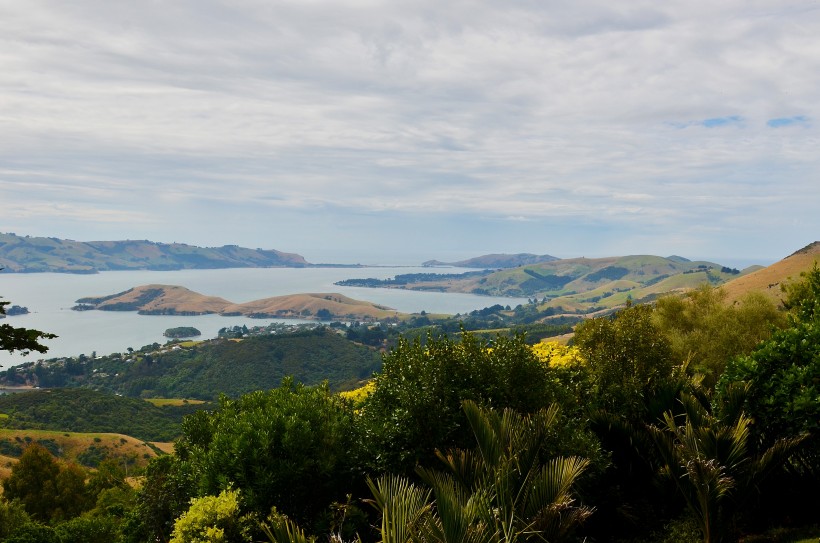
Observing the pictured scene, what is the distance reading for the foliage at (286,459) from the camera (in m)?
11.5

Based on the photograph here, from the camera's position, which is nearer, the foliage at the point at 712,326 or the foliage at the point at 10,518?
the foliage at the point at 10,518

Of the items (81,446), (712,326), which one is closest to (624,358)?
(712,326)

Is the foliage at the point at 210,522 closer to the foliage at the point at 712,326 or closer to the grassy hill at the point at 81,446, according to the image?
the foliage at the point at 712,326

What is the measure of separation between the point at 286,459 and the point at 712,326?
23.7m

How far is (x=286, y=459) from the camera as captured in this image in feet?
38.5

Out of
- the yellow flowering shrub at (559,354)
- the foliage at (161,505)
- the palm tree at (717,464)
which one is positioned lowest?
the foliage at (161,505)

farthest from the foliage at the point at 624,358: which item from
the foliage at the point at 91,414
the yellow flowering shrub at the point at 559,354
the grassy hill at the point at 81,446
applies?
the foliage at the point at 91,414

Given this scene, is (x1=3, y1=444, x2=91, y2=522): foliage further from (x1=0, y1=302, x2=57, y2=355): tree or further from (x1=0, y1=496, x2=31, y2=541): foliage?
(x1=0, y1=302, x2=57, y2=355): tree

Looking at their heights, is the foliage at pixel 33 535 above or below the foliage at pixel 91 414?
above

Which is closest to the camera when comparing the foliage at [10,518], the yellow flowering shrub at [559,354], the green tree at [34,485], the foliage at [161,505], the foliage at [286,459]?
the foliage at [286,459]

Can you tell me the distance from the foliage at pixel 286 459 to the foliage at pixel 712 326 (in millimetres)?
17990

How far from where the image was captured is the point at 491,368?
13258mm

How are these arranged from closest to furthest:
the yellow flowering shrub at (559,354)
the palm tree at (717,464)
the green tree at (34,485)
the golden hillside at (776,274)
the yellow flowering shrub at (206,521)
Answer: the palm tree at (717,464), the yellow flowering shrub at (206,521), the yellow flowering shrub at (559,354), the green tree at (34,485), the golden hillside at (776,274)

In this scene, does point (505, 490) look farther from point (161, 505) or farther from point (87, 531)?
point (87, 531)
